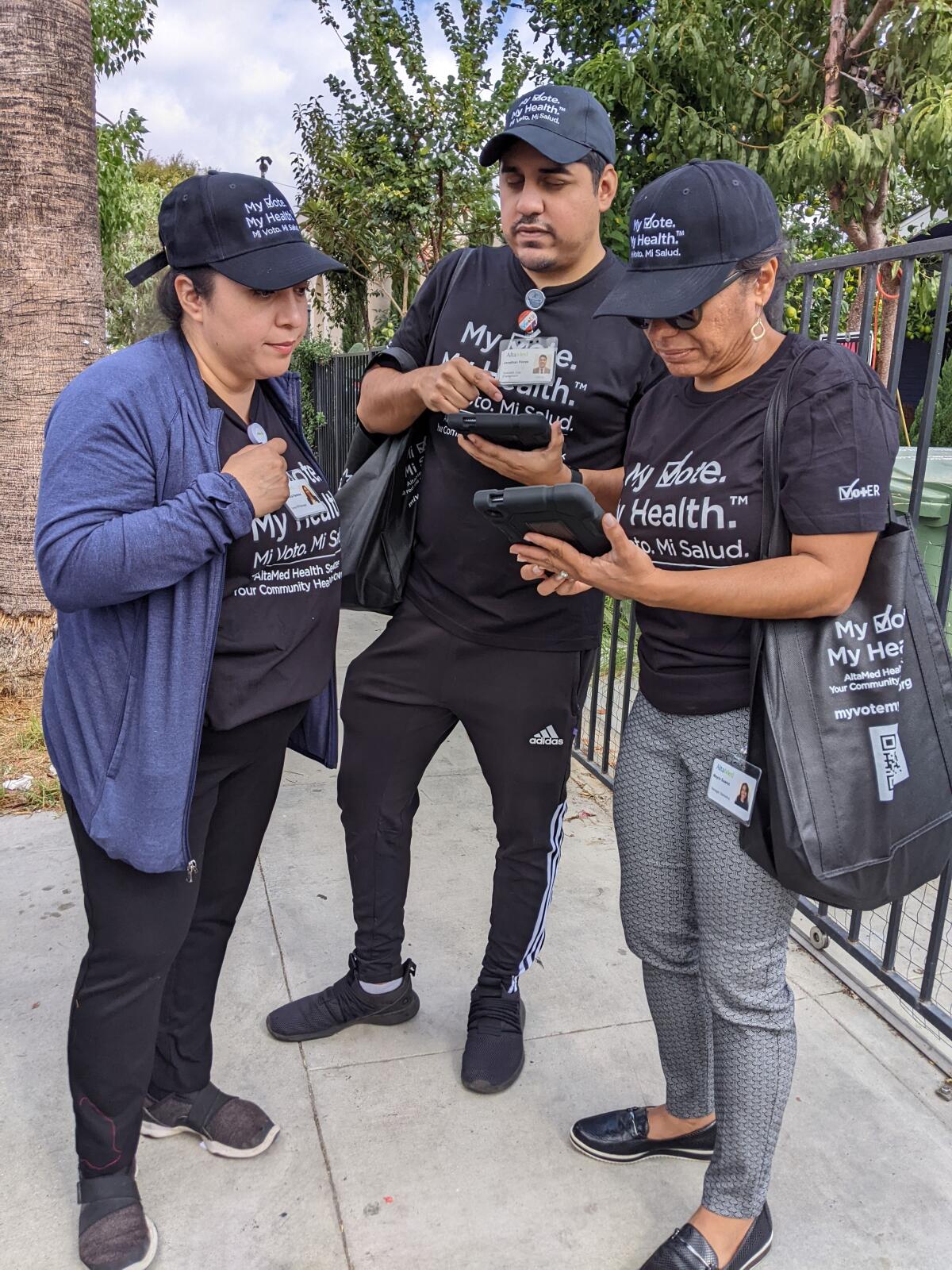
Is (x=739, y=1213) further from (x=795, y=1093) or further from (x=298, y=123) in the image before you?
(x=298, y=123)

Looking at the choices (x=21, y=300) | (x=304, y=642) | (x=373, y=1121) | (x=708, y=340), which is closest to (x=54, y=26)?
(x=21, y=300)

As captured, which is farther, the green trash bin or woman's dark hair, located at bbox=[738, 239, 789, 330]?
the green trash bin

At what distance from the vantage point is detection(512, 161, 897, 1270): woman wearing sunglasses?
1.57 metres

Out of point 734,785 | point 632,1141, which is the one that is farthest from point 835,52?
point 632,1141

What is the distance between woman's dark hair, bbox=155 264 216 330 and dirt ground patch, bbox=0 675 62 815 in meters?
2.13

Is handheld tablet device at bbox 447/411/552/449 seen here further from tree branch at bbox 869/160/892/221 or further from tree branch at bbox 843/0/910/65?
tree branch at bbox 843/0/910/65

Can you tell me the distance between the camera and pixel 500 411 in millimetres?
2273

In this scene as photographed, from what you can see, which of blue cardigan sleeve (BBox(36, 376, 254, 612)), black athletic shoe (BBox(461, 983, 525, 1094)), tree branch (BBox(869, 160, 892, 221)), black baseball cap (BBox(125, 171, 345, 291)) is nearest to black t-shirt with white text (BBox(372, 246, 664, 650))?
black baseball cap (BBox(125, 171, 345, 291))

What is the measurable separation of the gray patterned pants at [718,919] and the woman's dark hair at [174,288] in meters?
1.14

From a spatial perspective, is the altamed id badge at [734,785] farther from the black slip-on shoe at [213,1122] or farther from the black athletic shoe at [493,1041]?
the black slip-on shoe at [213,1122]

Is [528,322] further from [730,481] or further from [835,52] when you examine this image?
[835,52]

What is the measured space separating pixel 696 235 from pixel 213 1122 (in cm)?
205

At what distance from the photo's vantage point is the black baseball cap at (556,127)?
2.10m

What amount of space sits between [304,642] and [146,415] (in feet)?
1.87
